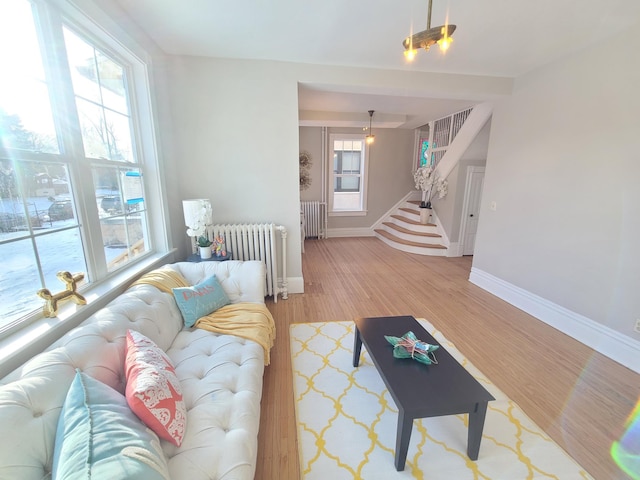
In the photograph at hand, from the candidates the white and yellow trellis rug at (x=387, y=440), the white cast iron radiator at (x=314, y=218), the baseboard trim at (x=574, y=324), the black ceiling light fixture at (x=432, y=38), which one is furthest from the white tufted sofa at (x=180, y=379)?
the white cast iron radiator at (x=314, y=218)

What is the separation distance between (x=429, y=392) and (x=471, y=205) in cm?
457

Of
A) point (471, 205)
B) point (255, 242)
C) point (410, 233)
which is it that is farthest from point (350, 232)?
point (255, 242)

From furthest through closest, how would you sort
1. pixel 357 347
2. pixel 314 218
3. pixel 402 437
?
pixel 314 218, pixel 357 347, pixel 402 437

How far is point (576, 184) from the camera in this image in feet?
8.46

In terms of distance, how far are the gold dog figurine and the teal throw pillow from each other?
0.55m

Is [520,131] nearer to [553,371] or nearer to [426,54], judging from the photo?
[426,54]

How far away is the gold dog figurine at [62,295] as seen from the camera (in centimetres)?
136

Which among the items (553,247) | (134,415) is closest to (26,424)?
(134,415)

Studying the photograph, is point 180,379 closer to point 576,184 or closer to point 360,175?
point 576,184

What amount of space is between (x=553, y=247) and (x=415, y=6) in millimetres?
2639

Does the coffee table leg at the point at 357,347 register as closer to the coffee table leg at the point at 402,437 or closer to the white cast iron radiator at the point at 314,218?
the coffee table leg at the point at 402,437

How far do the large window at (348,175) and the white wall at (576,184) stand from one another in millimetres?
3319

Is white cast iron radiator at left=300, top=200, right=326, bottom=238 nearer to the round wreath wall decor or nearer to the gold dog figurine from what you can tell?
the round wreath wall decor

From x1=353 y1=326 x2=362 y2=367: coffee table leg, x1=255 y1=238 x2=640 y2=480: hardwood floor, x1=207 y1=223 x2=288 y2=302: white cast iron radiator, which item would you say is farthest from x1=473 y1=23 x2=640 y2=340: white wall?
x1=207 y1=223 x2=288 y2=302: white cast iron radiator
